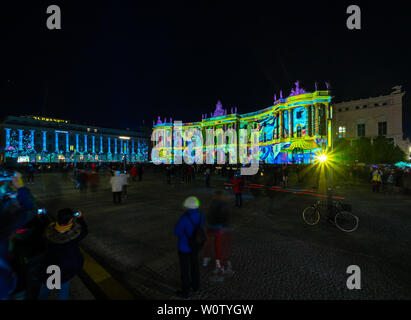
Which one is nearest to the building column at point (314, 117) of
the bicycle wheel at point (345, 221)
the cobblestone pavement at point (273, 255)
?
the cobblestone pavement at point (273, 255)

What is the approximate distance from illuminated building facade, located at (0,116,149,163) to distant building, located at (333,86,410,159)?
76887mm

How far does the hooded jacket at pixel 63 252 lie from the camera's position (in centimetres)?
280

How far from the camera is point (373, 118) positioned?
56375 millimetres

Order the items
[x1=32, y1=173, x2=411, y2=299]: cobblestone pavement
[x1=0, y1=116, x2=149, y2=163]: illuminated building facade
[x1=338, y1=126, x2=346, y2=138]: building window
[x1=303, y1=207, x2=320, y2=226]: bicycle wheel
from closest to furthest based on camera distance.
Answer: [x1=32, y1=173, x2=411, y2=299]: cobblestone pavement < [x1=303, y1=207, x2=320, y2=226]: bicycle wheel < [x1=338, y1=126, x2=346, y2=138]: building window < [x1=0, y1=116, x2=149, y2=163]: illuminated building facade

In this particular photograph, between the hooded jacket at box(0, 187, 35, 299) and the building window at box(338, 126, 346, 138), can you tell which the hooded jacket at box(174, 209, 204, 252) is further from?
the building window at box(338, 126, 346, 138)

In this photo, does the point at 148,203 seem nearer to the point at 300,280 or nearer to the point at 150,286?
the point at 150,286

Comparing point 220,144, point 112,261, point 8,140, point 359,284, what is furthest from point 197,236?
point 8,140

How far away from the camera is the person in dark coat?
280cm

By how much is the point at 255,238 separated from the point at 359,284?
266 cm

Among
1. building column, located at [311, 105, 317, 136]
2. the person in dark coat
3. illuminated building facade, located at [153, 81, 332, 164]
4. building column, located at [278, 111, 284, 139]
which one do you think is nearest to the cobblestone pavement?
the person in dark coat

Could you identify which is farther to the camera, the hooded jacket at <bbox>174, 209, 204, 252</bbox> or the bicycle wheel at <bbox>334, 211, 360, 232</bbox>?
the bicycle wheel at <bbox>334, 211, 360, 232</bbox>

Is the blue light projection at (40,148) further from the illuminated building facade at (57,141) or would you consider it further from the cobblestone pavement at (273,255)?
the cobblestone pavement at (273,255)

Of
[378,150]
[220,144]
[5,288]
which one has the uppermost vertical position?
[220,144]
